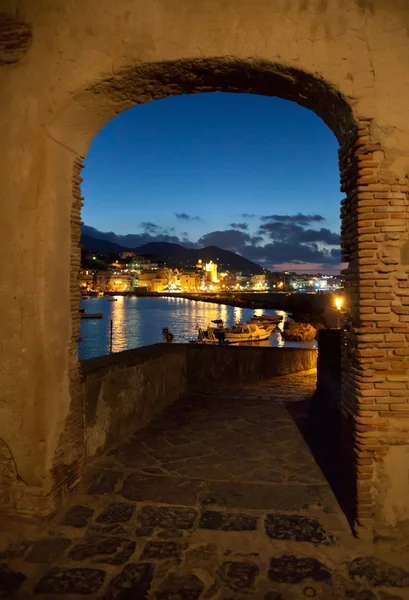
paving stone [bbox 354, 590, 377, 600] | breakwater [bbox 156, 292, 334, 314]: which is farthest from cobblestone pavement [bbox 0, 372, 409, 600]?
breakwater [bbox 156, 292, 334, 314]

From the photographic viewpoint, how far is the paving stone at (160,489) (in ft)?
13.0

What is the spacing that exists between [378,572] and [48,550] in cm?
243

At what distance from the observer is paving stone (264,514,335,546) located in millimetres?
3350

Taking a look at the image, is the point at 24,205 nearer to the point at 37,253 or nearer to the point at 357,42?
the point at 37,253

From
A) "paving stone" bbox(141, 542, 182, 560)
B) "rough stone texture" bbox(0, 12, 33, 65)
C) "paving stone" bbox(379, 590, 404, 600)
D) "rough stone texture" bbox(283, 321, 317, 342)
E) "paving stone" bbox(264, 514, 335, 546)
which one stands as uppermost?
"rough stone texture" bbox(0, 12, 33, 65)

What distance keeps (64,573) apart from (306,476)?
99.7 inches

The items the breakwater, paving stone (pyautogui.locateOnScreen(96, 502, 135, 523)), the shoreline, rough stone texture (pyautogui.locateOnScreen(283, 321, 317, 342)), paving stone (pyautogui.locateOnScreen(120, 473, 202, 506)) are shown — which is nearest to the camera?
paving stone (pyautogui.locateOnScreen(96, 502, 135, 523))

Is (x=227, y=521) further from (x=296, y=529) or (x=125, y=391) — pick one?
(x=125, y=391)

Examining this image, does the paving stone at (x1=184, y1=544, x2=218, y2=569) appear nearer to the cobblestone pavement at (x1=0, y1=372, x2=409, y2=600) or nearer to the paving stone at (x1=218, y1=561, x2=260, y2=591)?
the cobblestone pavement at (x1=0, y1=372, x2=409, y2=600)

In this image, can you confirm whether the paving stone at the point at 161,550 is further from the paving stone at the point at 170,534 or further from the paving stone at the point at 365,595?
the paving stone at the point at 365,595

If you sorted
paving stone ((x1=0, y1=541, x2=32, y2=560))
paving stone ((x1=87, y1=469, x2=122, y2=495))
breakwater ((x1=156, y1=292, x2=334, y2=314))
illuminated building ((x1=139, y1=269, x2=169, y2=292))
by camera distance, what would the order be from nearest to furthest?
paving stone ((x1=0, y1=541, x2=32, y2=560)), paving stone ((x1=87, y1=469, x2=122, y2=495)), breakwater ((x1=156, y1=292, x2=334, y2=314)), illuminated building ((x1=139, y1=269, x2=169, y2=292))

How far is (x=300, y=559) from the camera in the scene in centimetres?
311

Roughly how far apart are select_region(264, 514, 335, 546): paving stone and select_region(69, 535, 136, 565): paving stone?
1133 mm

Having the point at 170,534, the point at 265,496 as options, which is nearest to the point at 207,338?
the point at 265,496
